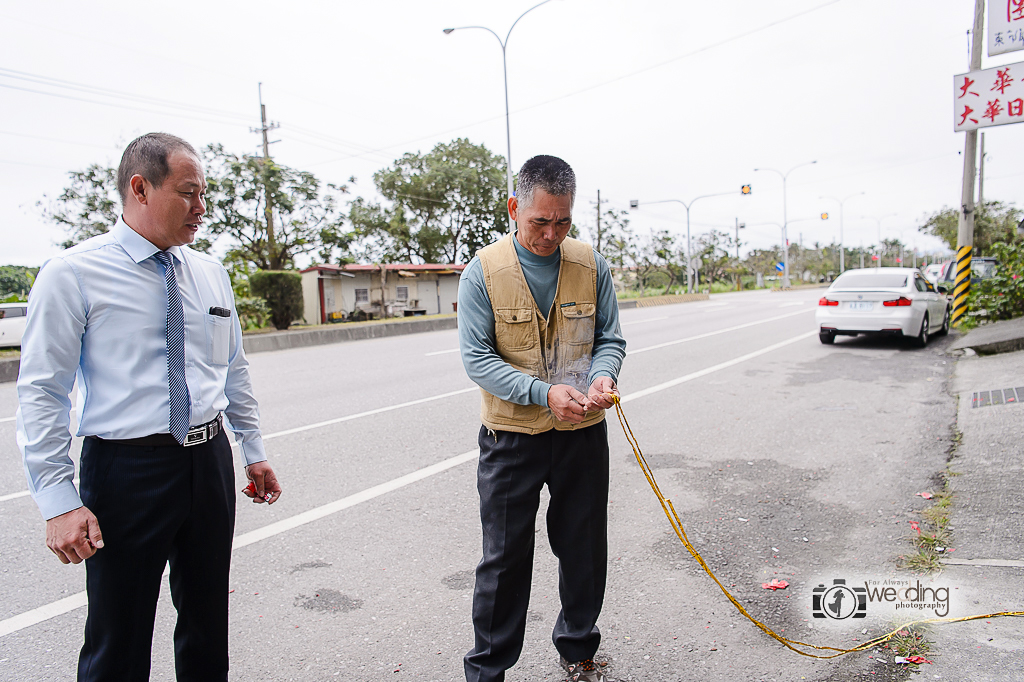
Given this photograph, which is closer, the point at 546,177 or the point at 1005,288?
the point at 546,177

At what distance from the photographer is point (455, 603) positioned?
3.17m

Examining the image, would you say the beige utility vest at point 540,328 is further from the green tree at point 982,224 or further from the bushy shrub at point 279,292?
the green tree at point 982,224

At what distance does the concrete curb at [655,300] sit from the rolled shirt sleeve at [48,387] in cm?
3058

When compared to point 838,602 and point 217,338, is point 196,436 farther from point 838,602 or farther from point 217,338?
point 838,602

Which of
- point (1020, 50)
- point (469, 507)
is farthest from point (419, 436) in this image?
point (1020, 50)

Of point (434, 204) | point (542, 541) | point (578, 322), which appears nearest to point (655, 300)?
point (434, 204)

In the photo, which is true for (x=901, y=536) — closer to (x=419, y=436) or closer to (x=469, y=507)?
(x=469, y=507)

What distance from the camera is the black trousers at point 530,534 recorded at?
2.37m

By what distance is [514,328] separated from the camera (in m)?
2.40

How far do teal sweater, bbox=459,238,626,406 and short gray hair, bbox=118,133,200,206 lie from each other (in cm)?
99

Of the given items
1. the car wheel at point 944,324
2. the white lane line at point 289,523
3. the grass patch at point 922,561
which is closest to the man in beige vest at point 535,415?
the white lane line at point 289,523

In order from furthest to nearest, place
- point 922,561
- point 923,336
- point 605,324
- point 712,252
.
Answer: point 712,252 → point 923,336 → point 922,561 → point 605,324

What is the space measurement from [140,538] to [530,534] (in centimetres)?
126

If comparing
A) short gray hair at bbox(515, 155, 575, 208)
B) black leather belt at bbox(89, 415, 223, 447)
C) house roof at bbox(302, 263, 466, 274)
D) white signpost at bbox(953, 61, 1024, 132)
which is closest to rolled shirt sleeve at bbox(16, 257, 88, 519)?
black leather belt at bbox(89, 415, 223, 447)
